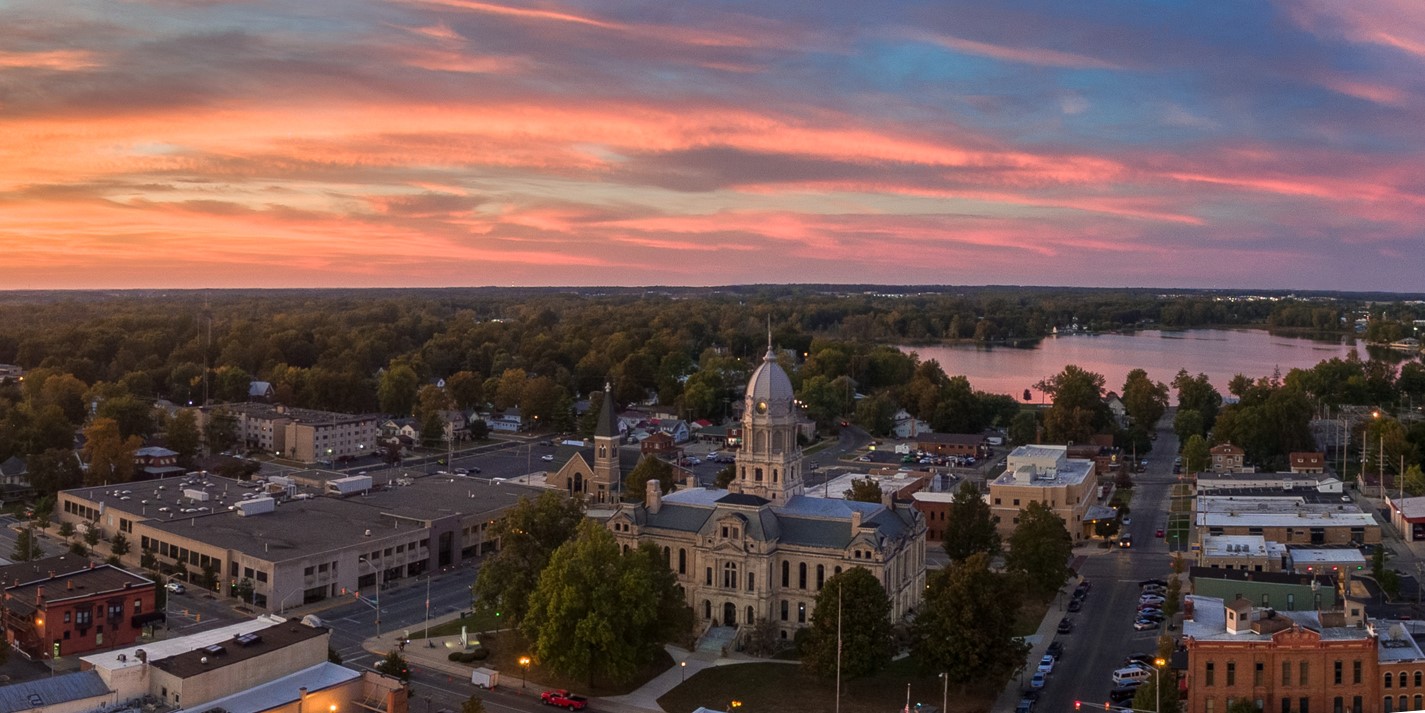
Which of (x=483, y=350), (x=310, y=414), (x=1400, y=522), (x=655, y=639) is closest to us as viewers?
(x=655, y=639)

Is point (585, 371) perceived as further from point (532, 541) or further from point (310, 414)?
point (532, 541)

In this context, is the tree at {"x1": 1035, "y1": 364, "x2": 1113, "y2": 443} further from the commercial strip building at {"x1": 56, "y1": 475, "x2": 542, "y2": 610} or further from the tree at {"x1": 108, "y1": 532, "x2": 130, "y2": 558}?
the tree at {"x1": 108, "y1": 532, "x2": 130, "y2": 558}

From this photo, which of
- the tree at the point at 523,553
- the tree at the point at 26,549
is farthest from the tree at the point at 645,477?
the tree at the point at 26,549

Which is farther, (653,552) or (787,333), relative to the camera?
(787,333)

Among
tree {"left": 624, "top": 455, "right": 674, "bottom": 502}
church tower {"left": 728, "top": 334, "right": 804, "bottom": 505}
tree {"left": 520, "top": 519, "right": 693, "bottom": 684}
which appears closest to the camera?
tree {"left": 520, "top": 519, "right": 693, "bottom": 684}

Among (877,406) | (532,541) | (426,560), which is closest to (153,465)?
(426,560)

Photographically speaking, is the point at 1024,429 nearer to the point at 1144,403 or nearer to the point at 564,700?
the point at 1144,403

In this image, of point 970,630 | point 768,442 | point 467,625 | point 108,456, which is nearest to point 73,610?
point 467,625

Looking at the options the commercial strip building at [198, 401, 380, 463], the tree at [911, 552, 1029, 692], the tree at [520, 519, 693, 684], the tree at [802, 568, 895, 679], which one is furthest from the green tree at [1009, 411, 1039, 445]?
the tree at [520, 519, 693, 684]
